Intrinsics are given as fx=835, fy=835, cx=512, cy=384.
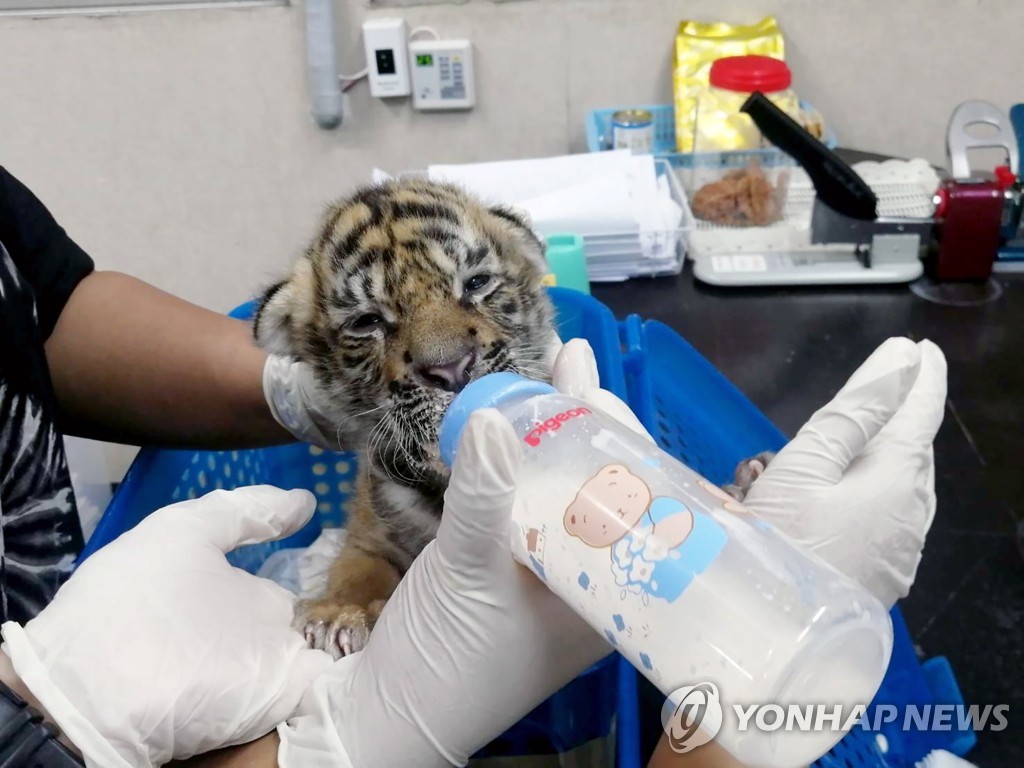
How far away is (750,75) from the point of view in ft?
5.07

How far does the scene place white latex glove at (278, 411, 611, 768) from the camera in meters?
0.62

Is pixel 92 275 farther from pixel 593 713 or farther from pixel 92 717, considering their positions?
pixel 593 713

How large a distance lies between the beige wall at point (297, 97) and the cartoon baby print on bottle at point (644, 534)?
5.05 ft

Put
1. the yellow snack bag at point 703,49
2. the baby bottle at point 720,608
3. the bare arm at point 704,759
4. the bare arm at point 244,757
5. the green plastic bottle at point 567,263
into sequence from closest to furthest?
the baby bottle at point 720,608 → the bare arm at point 704,759 → the bare arm at point 244,757 → the green plastic bottle at point 567,263 → the yellow snack bag at point 703,49

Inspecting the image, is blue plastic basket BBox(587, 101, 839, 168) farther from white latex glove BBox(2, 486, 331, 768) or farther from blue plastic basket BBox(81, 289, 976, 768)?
white latex glove BBox(2, 486, 331, 768)

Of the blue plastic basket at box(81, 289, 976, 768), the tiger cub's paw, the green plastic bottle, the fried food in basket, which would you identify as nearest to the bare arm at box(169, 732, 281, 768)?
the tiger cub's paw

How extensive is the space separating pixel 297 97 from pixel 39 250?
104 cm

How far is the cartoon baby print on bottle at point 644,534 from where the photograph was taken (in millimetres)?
502

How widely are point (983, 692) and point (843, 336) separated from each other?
2.14 ft

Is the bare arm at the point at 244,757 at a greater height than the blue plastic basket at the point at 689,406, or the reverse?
the blue plastic basket at the point at 689,406

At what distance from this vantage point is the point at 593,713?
77 cm

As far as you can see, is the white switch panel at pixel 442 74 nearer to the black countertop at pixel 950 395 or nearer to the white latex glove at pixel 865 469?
the black countertop at pixel 950 395

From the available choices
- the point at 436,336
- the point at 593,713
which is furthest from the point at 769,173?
the point at 593,713

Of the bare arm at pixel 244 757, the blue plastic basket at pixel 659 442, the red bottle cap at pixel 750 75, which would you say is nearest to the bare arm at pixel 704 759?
the blue plastic basket at pixel 659 442
